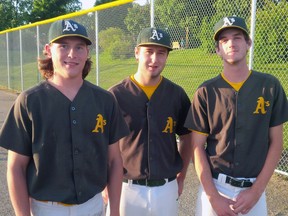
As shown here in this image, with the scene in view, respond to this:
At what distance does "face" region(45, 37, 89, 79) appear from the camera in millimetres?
2213

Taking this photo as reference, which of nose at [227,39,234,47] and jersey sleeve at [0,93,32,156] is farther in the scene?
nose at [227,39,234,47]

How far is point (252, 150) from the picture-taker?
257 cm

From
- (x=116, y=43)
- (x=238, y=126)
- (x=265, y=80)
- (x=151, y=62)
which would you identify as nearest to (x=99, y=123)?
(x=151, y=62)

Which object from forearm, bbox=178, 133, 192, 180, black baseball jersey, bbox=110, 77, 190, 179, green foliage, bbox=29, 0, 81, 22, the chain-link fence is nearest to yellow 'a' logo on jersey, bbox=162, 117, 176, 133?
black baseball jersey, bbox=110, 77, 190, 179

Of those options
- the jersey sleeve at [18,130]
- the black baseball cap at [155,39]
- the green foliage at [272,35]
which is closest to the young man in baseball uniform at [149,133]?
the black baseball cap at [155,39]

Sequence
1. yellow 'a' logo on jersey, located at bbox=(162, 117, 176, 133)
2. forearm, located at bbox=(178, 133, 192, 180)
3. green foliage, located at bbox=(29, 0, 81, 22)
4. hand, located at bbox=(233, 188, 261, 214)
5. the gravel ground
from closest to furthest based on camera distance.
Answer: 1. hand, located at bbox=(233, 188, 261, 214)
2. yellow 'a' logo on jersey, located at bbox=(162, 117, 176, 133)
3. forearm, located at bbox=(178, 133, 192, 180)
4. the gravel ground
5. green foliage, located at bbox=(29, 0, 81, 22)

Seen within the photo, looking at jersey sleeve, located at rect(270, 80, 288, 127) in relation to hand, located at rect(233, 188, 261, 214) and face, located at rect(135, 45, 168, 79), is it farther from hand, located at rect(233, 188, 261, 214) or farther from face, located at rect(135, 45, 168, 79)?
face, located at rect(135, 45, 168, 79)

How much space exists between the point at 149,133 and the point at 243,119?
0.72m

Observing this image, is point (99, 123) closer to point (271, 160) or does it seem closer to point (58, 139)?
point (58, 139)

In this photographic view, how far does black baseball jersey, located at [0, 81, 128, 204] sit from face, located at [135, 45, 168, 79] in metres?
0.61

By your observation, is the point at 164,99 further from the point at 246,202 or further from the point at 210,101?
the point at 246,202

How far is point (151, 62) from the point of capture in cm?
278

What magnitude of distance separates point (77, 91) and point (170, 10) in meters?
4.40

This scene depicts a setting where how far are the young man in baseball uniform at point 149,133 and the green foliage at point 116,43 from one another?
15.2ft
